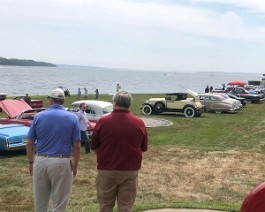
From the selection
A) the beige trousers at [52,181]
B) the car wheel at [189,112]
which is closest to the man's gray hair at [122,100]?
the beige trousers at [52,181]

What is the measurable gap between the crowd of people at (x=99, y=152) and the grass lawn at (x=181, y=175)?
63.4 inches

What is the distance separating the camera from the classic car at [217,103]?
28672mm

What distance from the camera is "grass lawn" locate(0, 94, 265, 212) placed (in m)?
7.26

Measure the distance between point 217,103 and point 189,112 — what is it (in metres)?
3.98

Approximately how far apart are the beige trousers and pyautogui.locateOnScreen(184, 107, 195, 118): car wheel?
2094 cm

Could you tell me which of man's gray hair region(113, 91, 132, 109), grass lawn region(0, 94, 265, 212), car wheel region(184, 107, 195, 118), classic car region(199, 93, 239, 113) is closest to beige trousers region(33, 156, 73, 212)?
man's gray hair region(113, 91, 132, 109)

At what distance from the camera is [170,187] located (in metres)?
8.47

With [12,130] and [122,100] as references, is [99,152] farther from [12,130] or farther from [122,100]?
[12,130]

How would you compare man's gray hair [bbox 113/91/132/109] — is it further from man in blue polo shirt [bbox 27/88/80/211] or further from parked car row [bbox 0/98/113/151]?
parked car row [bbox 0/98/113/151]

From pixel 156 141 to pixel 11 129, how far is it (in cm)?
505

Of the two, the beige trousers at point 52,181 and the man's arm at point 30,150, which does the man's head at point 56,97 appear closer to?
the man's arm at point 30,150

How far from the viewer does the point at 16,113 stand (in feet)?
49.1

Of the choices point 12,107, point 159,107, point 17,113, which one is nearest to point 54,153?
point 17,113

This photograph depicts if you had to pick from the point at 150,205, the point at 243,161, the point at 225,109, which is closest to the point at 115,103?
the point at 150,205
